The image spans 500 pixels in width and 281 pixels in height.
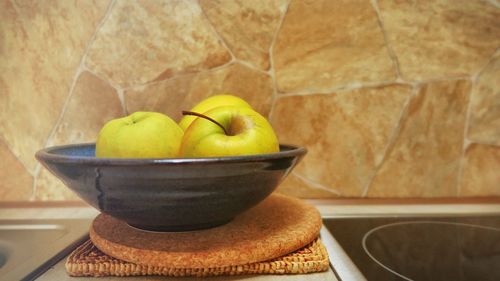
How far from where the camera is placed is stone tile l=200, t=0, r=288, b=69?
0.79 meters

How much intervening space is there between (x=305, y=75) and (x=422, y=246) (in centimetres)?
38

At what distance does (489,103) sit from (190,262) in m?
0.68

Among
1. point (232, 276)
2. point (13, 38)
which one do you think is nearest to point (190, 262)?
point (232, 276)

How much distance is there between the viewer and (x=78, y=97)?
0.80 metres

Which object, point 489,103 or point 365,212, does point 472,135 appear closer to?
point 489,103

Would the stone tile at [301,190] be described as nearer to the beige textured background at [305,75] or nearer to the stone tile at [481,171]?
the beige textured background at [305,75]

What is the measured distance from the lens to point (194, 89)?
800 mm

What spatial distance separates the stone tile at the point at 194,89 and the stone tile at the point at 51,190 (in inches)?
8.4

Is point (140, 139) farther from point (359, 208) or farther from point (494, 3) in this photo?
point (494, 3)

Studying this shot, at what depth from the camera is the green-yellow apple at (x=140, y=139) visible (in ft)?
1.66

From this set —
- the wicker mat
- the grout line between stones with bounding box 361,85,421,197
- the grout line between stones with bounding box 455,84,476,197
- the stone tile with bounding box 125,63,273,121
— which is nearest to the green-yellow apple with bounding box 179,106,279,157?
the wicker mat

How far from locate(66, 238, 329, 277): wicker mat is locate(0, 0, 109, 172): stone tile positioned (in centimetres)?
42

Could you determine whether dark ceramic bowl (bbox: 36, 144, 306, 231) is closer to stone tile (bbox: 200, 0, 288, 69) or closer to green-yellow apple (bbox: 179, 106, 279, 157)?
green-yellow apple (bbox: 179, 106, 279, 157)

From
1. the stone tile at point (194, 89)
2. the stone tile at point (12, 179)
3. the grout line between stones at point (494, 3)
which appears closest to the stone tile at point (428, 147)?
the grout line between stones at point (494, 3)
